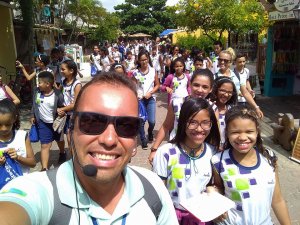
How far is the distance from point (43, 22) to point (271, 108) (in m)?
14.7

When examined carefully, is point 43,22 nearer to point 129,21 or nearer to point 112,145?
point 112,145

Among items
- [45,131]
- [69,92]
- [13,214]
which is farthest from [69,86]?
[13,214]

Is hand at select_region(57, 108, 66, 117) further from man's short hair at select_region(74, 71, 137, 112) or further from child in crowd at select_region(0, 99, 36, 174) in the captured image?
man's short hair at select_region(74, 71, 137, 112)

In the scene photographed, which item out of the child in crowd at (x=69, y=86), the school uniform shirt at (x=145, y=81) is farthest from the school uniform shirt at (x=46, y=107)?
the school uniform shirt at (x=145, y=81)

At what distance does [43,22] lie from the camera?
18734 millimetres

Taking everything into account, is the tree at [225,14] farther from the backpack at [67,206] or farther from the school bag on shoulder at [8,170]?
the backpack at [67,206]

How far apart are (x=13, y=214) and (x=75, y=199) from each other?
0.22 metres

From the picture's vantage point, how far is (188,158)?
237cm

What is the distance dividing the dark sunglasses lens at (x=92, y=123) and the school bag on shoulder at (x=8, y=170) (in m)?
1.96

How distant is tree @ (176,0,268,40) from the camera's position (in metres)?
10.4

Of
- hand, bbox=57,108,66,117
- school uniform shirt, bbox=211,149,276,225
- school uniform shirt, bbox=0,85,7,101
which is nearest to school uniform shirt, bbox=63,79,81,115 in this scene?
hand, bbox=57,108,66,117

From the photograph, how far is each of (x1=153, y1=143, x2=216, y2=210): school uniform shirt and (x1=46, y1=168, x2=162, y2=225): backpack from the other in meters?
0.95

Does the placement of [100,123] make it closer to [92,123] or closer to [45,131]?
[92,123]

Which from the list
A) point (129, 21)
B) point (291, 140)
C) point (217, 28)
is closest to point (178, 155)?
point (291, 140)
